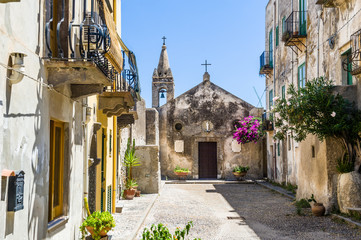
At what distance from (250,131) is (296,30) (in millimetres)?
9406

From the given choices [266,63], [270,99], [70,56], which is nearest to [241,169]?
[270,99]

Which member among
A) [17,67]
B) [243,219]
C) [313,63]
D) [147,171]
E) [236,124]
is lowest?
[243,219]

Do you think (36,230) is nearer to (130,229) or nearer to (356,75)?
(130,229)

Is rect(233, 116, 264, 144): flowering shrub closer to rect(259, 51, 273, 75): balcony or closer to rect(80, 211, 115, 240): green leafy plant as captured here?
rect(259, 51, 273, 75): balcony

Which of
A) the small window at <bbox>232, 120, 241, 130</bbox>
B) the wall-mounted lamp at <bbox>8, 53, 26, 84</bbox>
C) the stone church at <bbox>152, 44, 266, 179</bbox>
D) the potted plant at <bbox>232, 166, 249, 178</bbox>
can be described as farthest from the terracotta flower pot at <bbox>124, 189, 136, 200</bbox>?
the small window at <bbox>232, 120, 241, 130</bbox>

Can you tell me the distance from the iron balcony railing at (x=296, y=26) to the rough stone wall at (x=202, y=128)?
393 inches

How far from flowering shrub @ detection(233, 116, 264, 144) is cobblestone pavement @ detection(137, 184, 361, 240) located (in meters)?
8.63

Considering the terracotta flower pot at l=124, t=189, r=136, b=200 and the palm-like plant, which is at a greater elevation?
the palm-like plant

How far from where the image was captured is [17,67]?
4.31m

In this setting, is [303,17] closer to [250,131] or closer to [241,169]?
[250,131]

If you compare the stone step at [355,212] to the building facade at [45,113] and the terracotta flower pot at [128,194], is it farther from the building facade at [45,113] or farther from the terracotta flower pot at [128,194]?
the terracotta flower pot at [128,194]

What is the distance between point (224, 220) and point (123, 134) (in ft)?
21.3

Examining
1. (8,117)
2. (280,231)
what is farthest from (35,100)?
(280,231)

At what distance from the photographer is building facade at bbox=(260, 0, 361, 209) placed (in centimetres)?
1200
